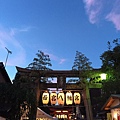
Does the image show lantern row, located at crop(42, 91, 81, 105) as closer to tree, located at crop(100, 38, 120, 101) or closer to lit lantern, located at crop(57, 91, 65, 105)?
lit lantern, located at crop(57, 91, 65, 105)

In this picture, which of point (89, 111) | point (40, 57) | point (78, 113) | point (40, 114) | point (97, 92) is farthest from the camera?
point (78, 113)

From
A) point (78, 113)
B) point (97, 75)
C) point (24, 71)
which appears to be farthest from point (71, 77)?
point (78, 113)

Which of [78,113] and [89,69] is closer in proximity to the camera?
[89,69]

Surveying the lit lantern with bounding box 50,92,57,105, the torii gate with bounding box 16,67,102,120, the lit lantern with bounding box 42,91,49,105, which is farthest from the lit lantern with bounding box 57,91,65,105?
the lit lantern with bounding box 42,91,49,105

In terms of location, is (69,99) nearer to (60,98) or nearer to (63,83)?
(60,98)

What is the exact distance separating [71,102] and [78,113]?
2046cm

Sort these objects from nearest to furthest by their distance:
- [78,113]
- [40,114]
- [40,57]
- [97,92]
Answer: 1. [40,114]
2. [40,57]
3. [97,92]
4. [78,113]

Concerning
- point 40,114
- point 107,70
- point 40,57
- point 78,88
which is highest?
point 40,57

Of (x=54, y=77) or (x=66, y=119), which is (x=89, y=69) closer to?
(x=54, y=77)

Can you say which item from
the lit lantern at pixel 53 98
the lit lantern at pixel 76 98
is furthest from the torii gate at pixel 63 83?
the lit lantern at pixel 53 98

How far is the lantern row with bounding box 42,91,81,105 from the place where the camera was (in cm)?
2188

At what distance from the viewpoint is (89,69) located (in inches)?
870

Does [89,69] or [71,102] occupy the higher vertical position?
[89,69]

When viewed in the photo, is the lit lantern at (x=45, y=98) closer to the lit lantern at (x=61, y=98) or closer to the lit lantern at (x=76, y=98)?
the lit lantern at (x=61, y=98)
